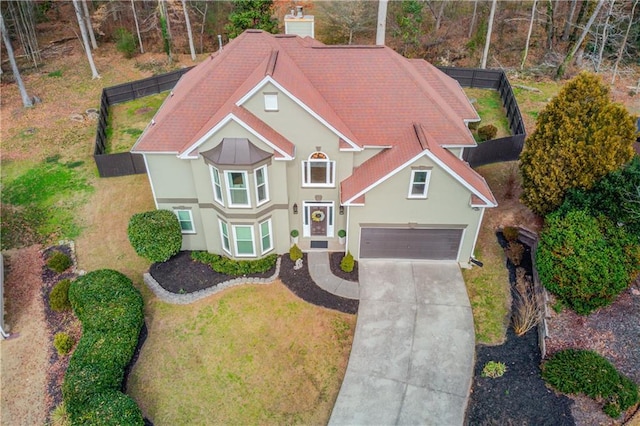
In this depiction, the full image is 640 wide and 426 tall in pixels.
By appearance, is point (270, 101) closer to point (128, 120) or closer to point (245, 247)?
point (245, 247)

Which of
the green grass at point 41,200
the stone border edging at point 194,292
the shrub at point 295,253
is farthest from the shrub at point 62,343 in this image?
the shrub at point 295,253

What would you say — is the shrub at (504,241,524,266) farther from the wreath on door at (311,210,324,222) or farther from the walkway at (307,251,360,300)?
the wreath on door at (311,210,324,222)

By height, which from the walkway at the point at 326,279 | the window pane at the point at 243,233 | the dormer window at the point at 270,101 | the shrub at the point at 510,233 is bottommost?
the walkway at the point at 326,279

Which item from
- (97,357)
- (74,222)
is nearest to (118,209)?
(74,222)

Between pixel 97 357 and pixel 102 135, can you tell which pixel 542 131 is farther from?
pixel 102 135

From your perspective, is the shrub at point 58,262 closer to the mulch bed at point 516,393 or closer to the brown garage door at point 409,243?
the brown garage door at point 409,243
